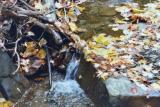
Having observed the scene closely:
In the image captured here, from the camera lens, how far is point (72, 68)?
5305mm

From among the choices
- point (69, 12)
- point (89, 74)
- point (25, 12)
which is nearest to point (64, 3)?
point (69, 12)

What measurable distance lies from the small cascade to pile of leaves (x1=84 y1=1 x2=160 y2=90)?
293 millimetres

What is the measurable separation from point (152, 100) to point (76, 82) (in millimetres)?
1209

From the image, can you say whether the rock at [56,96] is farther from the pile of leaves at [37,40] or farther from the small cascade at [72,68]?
the pile of leaves at [37,40]

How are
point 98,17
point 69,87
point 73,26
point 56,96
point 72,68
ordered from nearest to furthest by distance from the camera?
point 56,96 < point 69,87 < point 72,68 < point 73,26 < point 98,17

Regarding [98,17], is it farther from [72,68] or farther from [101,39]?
[72,68]

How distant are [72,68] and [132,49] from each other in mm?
852

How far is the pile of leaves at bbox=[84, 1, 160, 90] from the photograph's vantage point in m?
4.62

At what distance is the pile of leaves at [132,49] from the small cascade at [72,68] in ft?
0.96

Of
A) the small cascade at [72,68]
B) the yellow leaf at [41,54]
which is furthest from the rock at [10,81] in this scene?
the small cascade at [72,68]

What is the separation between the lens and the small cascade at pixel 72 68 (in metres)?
5.27

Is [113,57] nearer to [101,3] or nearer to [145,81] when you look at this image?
[145,81]

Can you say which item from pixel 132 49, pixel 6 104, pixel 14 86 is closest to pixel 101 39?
pixel 132 49

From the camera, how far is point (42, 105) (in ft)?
15.9
